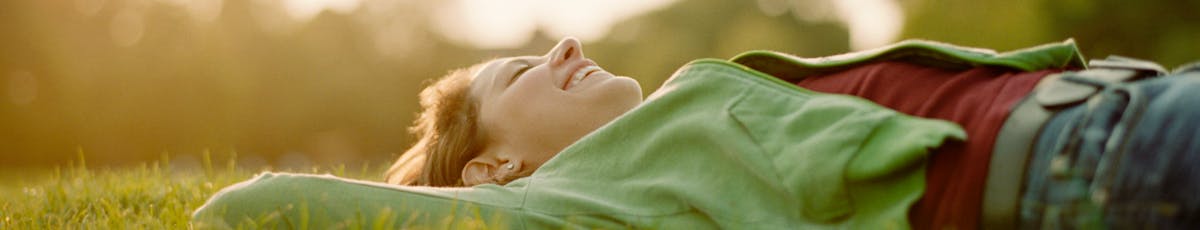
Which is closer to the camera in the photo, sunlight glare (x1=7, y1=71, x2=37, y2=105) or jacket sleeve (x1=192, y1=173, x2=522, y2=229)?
jacket sleeve (x1=192, y1=173, x2=522, y2=229)

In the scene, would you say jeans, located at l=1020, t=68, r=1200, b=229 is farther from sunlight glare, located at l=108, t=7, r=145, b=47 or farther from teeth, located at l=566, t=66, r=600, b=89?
sunlight glare, located at l=108, t=7, r=145, b=47

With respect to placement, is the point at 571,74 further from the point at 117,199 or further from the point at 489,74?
the point at 117,199

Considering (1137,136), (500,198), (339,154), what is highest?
(1137,136)

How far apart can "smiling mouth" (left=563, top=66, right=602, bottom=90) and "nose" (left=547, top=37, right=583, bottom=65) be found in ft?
0.14

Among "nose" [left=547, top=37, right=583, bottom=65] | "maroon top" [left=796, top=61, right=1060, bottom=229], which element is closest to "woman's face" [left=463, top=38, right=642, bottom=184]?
"nose" [left=547, top=37, right=583, bottom=65]

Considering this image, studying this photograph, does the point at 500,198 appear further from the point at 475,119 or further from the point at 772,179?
the point at 475,119

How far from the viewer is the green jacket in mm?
2115

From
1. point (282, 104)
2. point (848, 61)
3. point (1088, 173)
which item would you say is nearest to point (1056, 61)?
point (848, 61)

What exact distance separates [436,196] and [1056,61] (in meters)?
1.46

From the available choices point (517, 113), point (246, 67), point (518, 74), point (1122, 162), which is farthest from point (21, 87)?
point (1122, 162)

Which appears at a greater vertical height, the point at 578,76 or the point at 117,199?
the point at 578,76

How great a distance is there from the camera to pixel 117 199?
363cm

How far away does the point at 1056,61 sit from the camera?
2500 millimetres

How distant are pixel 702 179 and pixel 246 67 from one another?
23.8 metres
